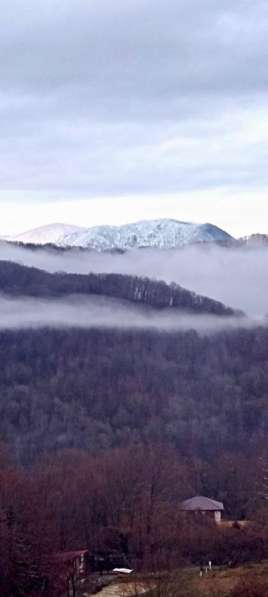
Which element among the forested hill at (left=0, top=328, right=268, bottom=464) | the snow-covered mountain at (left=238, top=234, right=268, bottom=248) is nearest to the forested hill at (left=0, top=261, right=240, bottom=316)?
the forested hill at (left=0, top=328, right=268, bottom=464)

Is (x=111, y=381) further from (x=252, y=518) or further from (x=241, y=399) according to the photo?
(x=252, y=518)

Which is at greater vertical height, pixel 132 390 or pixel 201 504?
pixel 132 390

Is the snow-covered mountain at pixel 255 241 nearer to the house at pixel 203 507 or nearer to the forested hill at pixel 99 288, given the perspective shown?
the forested hill at pixel 99 288

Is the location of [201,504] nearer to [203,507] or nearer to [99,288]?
[203,507]

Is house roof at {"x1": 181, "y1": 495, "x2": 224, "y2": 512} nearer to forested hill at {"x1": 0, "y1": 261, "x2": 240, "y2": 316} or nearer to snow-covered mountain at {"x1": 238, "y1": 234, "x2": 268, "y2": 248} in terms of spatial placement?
forested hill at {"x1": 0, "y1": 261, "x2": 240, "y2": 316}

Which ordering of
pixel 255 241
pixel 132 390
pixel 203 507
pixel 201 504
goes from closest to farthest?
pixel 203 507 < pixel 201 504 < pixel 132 390 < pixel 255 241

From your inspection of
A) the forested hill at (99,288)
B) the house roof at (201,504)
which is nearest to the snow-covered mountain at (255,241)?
the forested hill at (99,288)

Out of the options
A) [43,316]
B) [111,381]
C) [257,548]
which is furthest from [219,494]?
[43,316]

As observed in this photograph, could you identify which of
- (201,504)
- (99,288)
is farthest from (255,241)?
(201,504)
